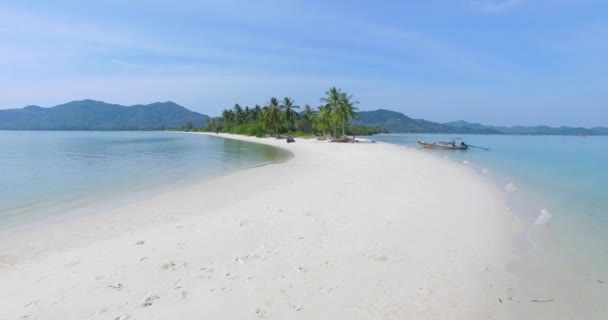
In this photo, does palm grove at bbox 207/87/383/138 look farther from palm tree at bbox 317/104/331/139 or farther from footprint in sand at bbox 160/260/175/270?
footprint in sand at bbox 160/260/175/270

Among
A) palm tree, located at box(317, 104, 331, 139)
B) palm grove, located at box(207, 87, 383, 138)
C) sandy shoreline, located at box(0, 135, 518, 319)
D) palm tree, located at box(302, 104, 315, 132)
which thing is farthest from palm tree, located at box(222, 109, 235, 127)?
sandy shoreline, located at box(0, 135, 518, 319)

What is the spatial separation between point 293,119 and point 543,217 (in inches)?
3730

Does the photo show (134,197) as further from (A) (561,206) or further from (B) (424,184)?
(A) (561,206)

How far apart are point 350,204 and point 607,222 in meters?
8.70

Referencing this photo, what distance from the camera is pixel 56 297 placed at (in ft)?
18.1

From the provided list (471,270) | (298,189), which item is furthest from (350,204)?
(471,270)

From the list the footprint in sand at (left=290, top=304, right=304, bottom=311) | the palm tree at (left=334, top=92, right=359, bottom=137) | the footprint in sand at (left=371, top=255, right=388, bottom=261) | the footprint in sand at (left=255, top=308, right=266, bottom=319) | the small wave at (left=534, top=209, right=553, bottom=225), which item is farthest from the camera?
the palm tree at (left=334, top=92, right=359, bottom=137)

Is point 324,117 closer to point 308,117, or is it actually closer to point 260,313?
point 308,117

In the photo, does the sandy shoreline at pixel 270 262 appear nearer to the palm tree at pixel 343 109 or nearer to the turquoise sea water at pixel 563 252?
the turquoise sea water at pixel 563 252

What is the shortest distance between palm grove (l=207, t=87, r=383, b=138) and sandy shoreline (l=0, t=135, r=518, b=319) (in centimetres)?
5914

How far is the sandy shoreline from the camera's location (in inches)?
205

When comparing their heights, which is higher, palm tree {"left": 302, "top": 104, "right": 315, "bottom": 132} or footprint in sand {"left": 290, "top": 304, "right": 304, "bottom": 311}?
palm tree {"left": 302, "top": 104, "right": 315, "bottom": 132}

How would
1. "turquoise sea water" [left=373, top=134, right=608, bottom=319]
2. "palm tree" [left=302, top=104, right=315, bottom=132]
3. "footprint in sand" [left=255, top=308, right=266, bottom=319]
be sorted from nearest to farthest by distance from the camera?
1. "footprint in sand" [left=255, top=308, right=266, bottom=319]
2. "turquoise sea water" [left=373, top=134, right=608, bottom=319]
3. "palm tree" [left=302, top=104, right=315, bottom=132]

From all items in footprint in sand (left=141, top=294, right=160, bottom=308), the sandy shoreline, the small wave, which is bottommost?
the small wave
